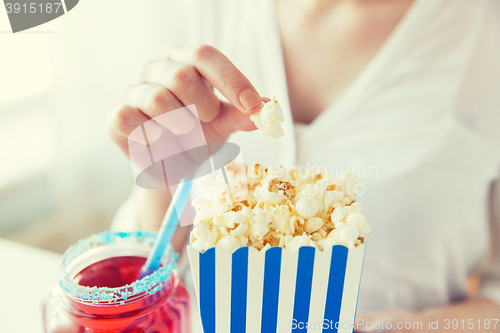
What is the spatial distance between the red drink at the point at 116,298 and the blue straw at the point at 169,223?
1 cm

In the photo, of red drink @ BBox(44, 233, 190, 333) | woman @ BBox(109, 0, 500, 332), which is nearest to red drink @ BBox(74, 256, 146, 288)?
red drink @ BBox(44, 233, 190, 333)

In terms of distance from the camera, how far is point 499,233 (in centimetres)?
82

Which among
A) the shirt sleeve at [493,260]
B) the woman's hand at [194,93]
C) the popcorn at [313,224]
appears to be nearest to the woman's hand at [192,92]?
the woman's hand at [194,93]

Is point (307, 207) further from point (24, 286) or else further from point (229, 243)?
point (24, 286)

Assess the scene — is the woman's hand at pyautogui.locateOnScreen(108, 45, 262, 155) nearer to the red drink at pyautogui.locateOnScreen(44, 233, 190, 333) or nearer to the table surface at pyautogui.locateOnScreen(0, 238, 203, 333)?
the red drink at pyautogui.locateOnScreen(44, 233, 190, 333)

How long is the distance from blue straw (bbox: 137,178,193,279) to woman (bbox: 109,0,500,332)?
1.06 ft

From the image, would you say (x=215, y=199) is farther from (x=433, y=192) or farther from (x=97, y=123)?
(x=97, y=123)

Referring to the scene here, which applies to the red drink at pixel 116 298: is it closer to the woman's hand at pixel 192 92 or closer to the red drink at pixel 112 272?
the red drink at pixel 112 272

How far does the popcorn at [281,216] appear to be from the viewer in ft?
0.92

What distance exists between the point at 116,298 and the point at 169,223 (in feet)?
0.27

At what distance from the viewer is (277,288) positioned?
29cm

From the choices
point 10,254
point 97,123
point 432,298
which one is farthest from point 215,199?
point 97,123

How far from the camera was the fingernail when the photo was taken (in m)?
0.32

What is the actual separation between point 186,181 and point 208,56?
0.42ft
